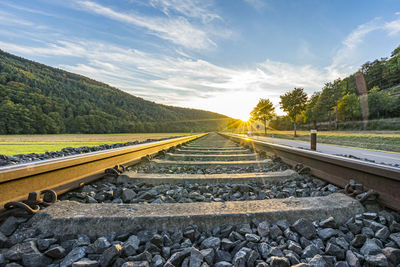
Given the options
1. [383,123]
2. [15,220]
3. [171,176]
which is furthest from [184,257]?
[383,123]

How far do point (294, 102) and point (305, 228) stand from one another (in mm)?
34165

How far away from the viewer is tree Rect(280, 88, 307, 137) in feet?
102

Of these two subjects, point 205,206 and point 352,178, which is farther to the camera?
point 352,178

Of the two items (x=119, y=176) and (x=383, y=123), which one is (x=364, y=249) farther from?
(x=383, y=123)

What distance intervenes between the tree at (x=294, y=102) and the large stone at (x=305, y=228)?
33.4 metres

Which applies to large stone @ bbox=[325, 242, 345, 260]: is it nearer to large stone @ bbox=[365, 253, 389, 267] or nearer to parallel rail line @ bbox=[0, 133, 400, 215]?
large stone @ bbox=[365, 253, 389, 267]

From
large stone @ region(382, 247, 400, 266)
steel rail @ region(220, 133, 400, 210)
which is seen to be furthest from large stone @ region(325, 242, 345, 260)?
steel rail @ region(220, 133, 400, 210)

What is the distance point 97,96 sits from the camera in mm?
69188

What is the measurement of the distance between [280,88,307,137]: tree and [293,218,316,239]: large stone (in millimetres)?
33350

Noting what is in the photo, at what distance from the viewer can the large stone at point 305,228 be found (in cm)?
130

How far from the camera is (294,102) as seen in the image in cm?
3133

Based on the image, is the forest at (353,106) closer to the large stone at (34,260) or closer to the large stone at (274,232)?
the large stone at (274,232)

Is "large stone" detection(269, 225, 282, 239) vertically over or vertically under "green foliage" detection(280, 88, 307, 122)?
under

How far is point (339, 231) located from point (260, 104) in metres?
49.3
